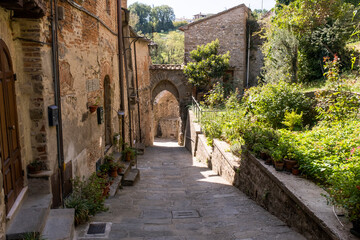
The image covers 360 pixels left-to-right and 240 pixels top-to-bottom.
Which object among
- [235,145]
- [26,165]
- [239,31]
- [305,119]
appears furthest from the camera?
[239,31]

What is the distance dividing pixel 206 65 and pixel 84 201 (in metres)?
13.4

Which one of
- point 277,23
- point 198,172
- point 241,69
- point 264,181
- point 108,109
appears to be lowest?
point 198,172

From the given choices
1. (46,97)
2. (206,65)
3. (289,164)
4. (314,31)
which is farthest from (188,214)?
(206,65)

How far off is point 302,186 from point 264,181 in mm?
1126

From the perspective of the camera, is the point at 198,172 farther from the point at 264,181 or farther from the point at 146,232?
the point at 146,232

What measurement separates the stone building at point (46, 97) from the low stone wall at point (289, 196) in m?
3.64

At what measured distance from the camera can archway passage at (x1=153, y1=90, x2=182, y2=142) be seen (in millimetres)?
28062

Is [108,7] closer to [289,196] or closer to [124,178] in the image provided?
[124,178]

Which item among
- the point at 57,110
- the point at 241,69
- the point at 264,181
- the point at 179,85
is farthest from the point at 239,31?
the point at 57,110

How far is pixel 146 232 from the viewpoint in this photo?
4.62m

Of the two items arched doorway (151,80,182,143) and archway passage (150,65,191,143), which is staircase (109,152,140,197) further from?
arched doorway (151,80,182,143)

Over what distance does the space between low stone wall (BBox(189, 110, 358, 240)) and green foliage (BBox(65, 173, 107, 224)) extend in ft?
10.1

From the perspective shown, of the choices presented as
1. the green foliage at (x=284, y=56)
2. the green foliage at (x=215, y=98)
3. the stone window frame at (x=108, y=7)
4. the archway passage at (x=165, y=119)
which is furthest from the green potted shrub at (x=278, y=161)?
the archway passage at (x=165, y=119)

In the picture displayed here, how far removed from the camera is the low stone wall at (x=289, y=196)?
3754mm
